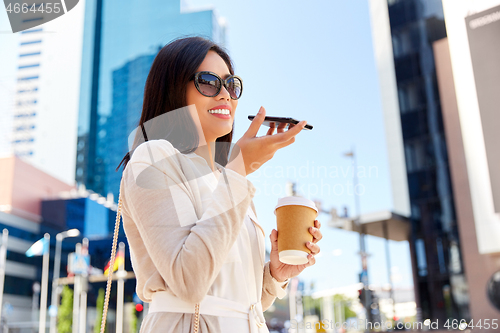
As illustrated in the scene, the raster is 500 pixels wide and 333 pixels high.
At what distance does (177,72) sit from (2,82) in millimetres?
20073

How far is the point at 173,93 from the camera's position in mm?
1226

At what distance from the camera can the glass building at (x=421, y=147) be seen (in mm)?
13984

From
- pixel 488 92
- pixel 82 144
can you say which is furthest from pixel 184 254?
pixel 82 144

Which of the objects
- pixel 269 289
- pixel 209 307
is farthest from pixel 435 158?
pixel 209 307

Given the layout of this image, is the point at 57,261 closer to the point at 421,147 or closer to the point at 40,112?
the point at 40,112

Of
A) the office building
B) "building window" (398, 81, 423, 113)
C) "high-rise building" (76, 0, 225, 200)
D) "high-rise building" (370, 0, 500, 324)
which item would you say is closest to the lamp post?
"high-rise building" (370, 0, 500, 324)

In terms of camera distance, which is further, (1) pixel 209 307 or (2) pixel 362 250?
(2) pixel 362 250

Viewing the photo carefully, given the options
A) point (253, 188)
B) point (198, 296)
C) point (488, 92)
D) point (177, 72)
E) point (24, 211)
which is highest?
point (24, 211)

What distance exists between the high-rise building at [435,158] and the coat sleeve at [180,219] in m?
12.1

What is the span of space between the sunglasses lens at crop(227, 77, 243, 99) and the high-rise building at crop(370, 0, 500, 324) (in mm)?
11821

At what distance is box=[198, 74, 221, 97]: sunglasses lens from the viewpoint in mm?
1211

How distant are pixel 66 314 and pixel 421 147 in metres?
27.9

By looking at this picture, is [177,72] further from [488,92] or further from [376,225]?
[376,225]

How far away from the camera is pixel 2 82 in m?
18.4
